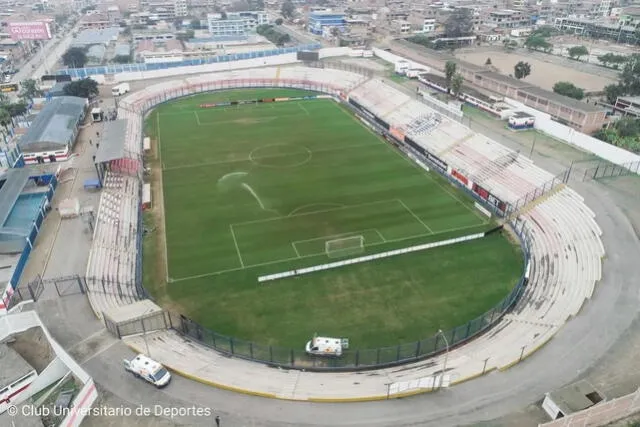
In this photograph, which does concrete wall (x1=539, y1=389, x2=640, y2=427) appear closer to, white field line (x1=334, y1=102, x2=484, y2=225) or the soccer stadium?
the soccer stadium

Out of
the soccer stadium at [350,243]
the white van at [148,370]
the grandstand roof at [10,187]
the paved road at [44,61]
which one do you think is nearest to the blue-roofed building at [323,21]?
the paved road at [44,61]

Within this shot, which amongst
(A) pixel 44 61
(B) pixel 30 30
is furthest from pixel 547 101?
(A) pixel 44 61

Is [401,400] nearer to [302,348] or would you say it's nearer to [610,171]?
[302,348]

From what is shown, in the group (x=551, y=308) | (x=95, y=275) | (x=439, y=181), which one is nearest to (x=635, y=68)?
(x=439, y=181)

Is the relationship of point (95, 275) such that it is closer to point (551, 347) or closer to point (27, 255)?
point (27, 255)

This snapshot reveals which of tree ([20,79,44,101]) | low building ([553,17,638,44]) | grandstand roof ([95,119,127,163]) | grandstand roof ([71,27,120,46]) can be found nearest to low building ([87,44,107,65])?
grandstand roof ([71,27,120,46])
